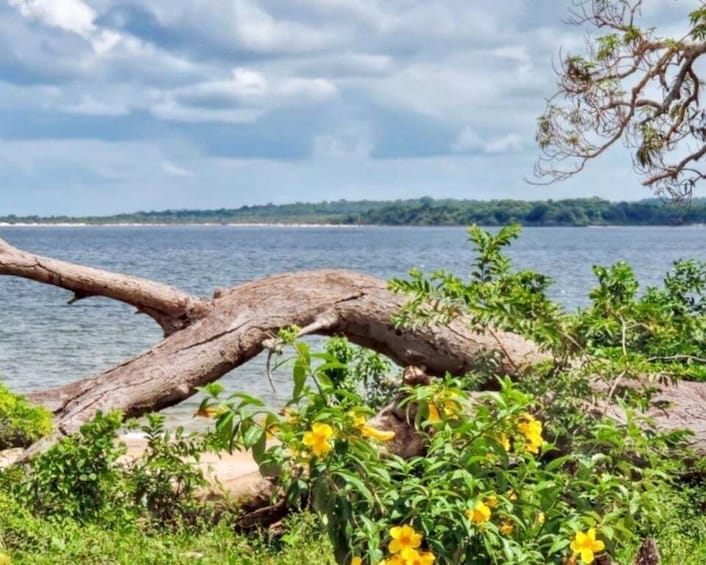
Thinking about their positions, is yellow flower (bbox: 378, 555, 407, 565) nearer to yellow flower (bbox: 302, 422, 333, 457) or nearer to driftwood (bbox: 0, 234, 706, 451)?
yellow flower (bbox: 302, 422, 333, 457)

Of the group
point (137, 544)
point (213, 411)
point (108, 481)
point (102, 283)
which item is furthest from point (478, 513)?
point (102, 283)

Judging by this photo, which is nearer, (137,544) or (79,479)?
(137,544)

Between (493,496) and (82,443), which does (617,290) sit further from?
(493,496)

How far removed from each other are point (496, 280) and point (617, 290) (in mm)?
3215

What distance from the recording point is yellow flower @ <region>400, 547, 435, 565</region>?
12.4ft

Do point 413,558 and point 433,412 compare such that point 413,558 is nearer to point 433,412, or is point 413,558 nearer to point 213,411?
point 433,412

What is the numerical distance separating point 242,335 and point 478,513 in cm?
510

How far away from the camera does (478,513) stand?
152 inches

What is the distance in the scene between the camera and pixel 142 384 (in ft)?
28.0

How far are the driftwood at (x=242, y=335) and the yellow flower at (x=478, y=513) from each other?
14.3 feet

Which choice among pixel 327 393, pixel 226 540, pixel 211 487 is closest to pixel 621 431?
pixel 327 393

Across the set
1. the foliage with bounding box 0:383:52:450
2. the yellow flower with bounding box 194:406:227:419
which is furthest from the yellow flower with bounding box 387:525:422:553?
the foliage with bounding box 0:383:52:450

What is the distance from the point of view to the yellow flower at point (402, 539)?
3.81 m

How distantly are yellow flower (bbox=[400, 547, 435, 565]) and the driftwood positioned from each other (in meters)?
4.49
